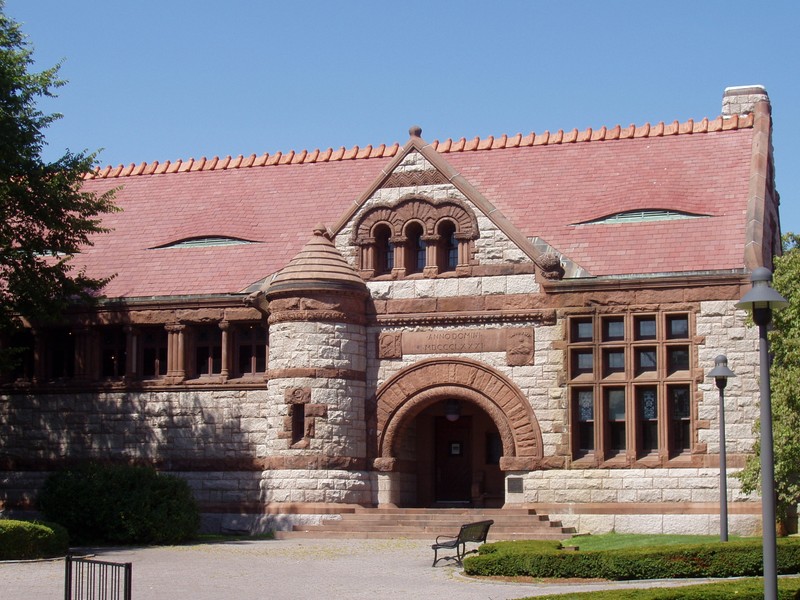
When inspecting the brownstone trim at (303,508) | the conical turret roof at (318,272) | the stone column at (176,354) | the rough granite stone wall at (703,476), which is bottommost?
the brownstone trim at (303,508)

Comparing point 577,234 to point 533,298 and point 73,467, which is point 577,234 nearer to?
point 533,298

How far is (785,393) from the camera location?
2572 centimetres

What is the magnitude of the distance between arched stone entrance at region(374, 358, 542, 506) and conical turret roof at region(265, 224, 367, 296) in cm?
259

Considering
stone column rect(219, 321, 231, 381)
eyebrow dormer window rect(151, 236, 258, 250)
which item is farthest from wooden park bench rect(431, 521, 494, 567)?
eyebrow dormer window rect(151, 236, 258, 250)

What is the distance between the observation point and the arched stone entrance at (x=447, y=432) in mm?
30422

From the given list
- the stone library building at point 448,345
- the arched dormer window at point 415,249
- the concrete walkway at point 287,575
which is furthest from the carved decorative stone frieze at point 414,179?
the concrete walkway at point 287,575

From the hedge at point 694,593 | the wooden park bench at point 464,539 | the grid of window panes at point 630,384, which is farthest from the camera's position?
the grid of window panes at point 630,384

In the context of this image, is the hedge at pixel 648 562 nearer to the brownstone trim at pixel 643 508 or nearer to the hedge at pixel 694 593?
the hedge at pixel 694 593

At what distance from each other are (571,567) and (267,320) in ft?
45.7

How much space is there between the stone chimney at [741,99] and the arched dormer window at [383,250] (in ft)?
35.4

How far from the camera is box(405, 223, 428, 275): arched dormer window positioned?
105ft

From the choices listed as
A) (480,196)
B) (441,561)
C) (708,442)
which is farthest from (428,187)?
(441,561)

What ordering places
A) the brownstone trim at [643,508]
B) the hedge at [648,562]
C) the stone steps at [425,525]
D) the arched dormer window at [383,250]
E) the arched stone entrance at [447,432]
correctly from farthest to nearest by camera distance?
1. the arched dormer window at [383,250]
2. the arched stone entrance at [447,432]
3. the brownstone trim at [643,508]
4. the stone steps at [425,525]
5. the hedge at [648,562]

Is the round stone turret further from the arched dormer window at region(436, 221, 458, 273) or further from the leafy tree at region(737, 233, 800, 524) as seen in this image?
the leafy tree at region(737, 233, 800, 524)
